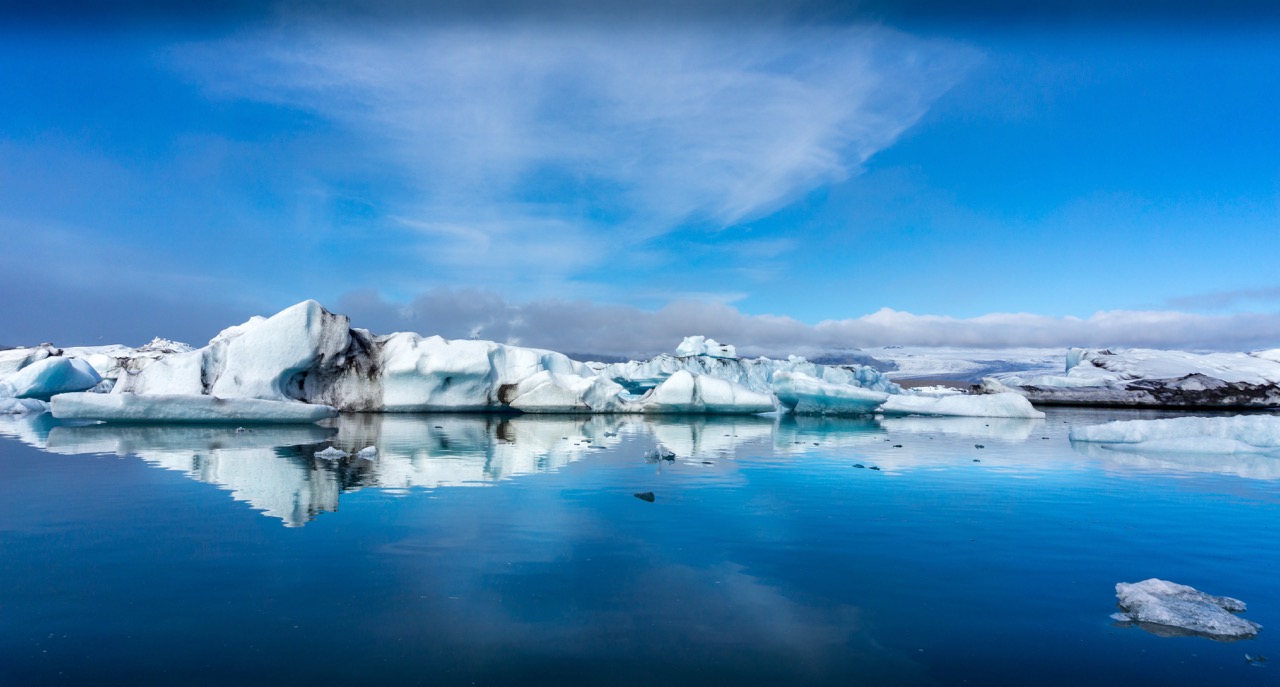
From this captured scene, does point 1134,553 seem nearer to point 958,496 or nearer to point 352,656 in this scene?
point 958,496

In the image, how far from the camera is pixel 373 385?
20.6 m

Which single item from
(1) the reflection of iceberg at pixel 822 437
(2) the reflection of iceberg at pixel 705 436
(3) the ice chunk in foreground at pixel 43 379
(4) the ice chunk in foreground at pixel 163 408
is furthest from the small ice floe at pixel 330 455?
(3) the ice chunk in foreground at pixel 43 379

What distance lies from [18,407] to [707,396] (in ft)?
68.1

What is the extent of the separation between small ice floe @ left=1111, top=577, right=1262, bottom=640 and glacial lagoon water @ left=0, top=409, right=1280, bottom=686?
10 cm

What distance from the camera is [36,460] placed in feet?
30.3

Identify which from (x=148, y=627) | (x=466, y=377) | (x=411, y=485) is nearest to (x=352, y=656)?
(x=148, y=627)

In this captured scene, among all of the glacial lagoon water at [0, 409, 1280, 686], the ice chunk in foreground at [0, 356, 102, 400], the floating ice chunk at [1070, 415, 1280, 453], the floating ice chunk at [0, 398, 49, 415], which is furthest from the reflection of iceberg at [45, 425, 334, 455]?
the floating ice chunk at [1070, 415, 1280, 453]

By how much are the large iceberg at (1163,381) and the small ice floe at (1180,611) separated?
123 feet

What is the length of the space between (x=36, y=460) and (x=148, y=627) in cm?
824

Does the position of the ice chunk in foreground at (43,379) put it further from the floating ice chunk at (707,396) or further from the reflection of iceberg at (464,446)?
the floating ice chunk at (707,396)

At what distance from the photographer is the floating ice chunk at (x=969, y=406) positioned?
24.6 metres

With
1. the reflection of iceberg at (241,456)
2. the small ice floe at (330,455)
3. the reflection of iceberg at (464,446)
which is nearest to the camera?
the reflection of iceberg at (241,456)

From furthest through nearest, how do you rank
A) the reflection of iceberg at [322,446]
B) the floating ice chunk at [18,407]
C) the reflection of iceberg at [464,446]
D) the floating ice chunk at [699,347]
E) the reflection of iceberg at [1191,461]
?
the floating ice chunk at [699,347] → the floating ice chunk at [18,407] → the reflection of iceberg at [1191,461] → the reflection of iceberg at [464,446] → the reflection of iceberg at [322,446]

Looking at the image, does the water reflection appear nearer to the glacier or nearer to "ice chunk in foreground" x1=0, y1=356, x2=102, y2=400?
the glacier
